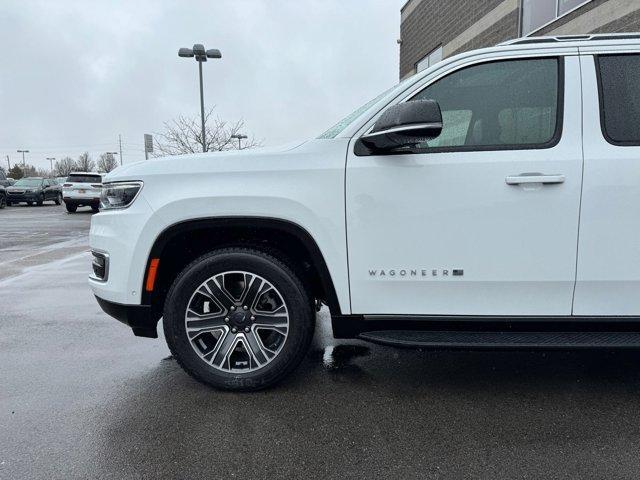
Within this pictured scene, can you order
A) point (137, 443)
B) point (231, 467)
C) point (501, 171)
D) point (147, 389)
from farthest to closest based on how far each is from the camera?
point (147, 389) < point (501, 171) < point (137, 443) < point (231, 467)

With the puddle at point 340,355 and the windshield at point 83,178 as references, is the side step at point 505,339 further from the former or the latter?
the windshield at point 83,178

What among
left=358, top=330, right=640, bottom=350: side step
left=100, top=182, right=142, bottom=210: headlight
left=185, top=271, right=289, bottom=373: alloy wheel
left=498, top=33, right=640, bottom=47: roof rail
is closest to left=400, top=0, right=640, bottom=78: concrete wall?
left=498, top=33, right=640, bottom=47: roof rail

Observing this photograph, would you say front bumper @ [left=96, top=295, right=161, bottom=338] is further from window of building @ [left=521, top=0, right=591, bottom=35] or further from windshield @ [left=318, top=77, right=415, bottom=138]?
window of building @ [left=521, top=0, right=591, bottom=35]

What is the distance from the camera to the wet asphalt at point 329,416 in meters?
2.15

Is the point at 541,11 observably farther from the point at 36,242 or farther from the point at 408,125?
the point at 36,242

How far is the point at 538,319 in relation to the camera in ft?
8.50

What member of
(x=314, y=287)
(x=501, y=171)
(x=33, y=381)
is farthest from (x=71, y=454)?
(x=501, y=171)

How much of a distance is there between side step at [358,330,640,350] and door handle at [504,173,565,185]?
861 millimetres

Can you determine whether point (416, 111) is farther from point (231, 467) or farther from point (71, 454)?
point (71, 454)

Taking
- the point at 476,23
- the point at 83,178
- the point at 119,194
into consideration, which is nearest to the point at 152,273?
the point at 119,194

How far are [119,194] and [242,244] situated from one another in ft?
2.68

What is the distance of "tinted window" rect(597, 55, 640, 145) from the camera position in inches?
100

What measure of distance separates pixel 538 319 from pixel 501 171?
0.87 metres

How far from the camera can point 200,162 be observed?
2.73 metres
